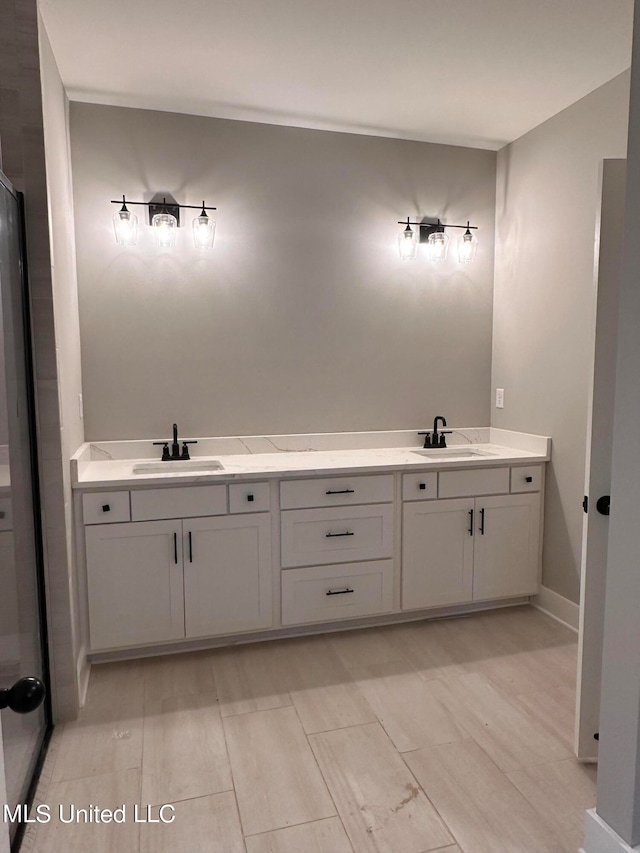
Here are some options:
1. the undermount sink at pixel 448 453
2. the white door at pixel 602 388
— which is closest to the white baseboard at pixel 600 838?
the white door at pixel 602 388

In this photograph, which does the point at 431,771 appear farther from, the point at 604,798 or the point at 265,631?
the point at 265,631

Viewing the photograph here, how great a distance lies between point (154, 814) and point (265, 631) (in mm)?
1119

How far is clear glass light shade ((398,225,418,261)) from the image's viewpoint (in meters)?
3.31

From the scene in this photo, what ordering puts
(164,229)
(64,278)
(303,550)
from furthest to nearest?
1. (164,229)
2. (303,550)
3. (64,278)

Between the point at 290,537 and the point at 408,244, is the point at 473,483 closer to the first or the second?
the point at 290,537

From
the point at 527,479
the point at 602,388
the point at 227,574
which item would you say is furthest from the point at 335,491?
the point at 602,388

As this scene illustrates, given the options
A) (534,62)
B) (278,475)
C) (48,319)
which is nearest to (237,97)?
(534,62)

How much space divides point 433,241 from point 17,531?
2.61 m

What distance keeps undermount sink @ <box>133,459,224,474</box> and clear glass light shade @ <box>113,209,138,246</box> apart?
1.13 metres

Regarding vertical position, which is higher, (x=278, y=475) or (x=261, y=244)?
(x=261, y=244)

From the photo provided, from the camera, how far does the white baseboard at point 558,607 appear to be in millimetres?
2945

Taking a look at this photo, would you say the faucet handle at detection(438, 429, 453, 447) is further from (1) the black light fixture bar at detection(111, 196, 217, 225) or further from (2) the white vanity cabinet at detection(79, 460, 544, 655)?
(1) the black light fixture bar at detection(111, 196, 217, 225)

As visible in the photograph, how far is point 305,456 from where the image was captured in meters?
3.16

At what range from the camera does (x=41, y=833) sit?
167 cm
